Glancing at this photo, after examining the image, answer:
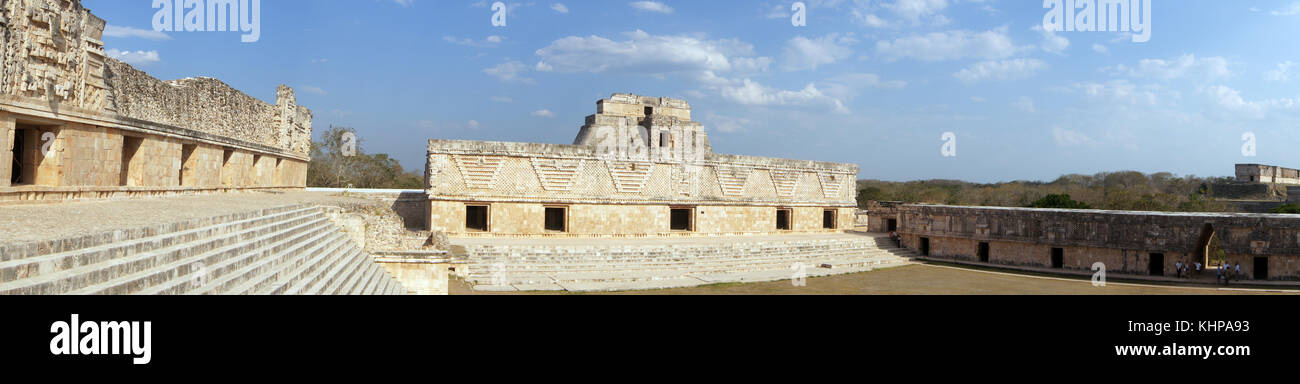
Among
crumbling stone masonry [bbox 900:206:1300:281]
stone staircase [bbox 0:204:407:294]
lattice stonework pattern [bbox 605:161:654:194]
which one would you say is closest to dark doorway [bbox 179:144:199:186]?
stone staircase [bbox 0:204:407:294]

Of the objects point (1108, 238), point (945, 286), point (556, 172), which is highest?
point (556, 172)

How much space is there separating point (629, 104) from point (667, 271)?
358 inches

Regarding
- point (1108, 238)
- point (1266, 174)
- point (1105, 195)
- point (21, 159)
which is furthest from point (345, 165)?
point (1266, 174)

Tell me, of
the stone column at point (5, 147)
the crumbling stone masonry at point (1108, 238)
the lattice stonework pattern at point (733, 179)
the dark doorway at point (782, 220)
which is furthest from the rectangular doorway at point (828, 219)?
the stone column at point (5, 147)

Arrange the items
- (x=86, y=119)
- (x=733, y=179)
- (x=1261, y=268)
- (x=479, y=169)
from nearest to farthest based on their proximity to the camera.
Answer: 1. (x=86, y=119)
2. (x=1261, y=268)
3. (x=479, y=169)
4. (x=733, y=179)

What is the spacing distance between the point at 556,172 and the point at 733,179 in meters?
6.15

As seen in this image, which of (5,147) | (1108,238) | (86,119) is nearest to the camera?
(5,147)

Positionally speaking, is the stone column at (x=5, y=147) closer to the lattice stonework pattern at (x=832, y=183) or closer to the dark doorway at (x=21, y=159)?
the dark doorway at (x=21, y=159)

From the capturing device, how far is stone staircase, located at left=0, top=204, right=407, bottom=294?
3.74 meters

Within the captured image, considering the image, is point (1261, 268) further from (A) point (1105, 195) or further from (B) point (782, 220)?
(A) point (1105, 195)

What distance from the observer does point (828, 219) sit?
24797 millimetres

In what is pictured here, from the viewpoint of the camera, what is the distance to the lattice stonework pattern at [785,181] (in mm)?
22688
